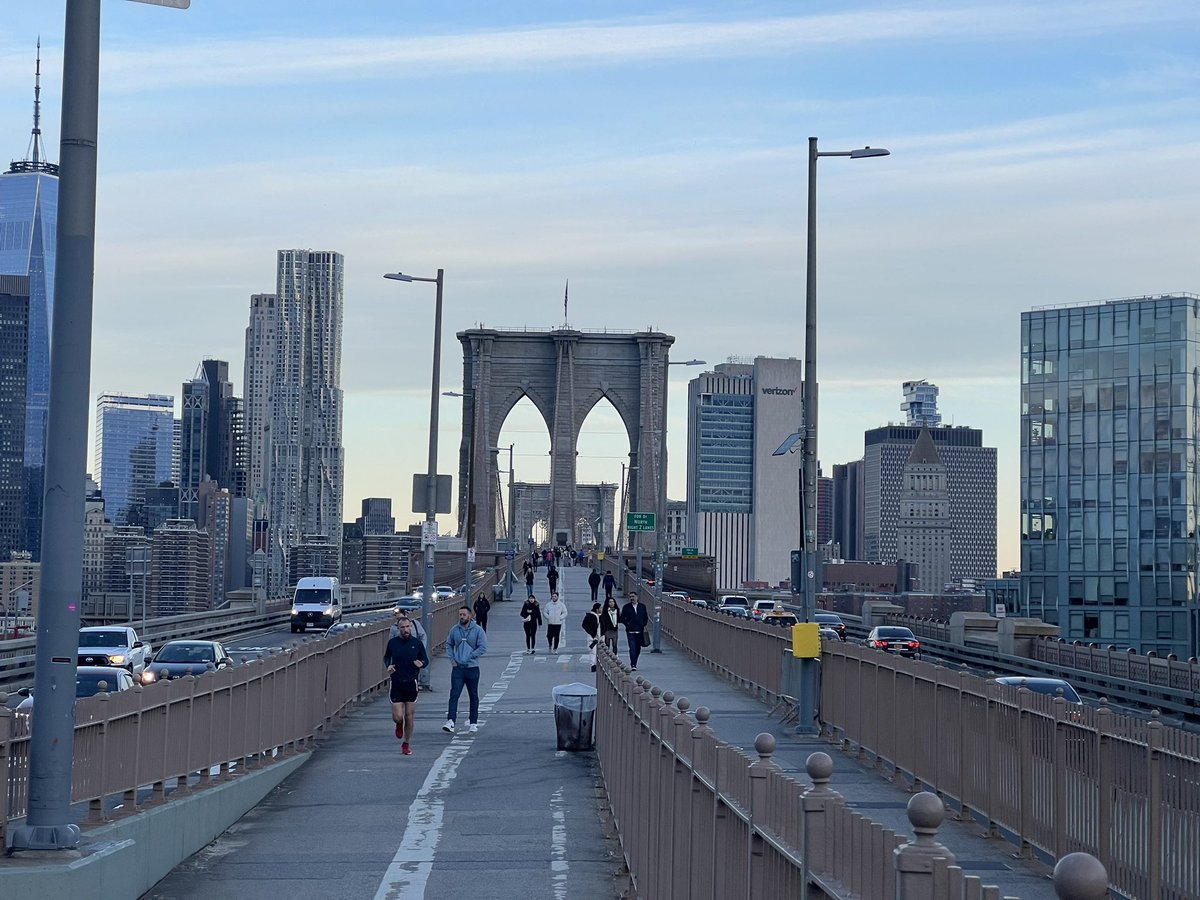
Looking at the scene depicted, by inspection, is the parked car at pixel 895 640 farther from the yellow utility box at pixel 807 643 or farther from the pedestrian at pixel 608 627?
the yellow utility box at pixel 807 643

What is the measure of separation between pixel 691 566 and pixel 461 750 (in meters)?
85.6

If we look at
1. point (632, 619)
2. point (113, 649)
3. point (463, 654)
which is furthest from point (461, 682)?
point (113, 649)

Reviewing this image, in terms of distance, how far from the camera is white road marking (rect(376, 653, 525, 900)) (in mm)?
12576

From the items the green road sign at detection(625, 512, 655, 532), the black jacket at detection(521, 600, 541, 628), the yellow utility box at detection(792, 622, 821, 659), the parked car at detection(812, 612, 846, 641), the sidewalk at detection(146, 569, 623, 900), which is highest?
the green road sign at detection(625, 512, 655, 532)

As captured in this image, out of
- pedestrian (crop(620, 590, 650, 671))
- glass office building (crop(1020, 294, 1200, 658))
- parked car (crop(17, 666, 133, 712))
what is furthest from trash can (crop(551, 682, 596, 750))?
glass office building (crop(1020, 294, 1200, 658))

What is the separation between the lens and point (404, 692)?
68.9 ft

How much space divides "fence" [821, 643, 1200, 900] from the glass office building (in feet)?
266

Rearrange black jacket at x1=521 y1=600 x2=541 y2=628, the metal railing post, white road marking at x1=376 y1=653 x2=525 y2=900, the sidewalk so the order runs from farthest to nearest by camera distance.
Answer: black jacket at x1=521 y1=600 x2=541 y2=628
the sidewalk
white road marking at x1=376 y1=653 x2=525 y2=900
the metal railing post

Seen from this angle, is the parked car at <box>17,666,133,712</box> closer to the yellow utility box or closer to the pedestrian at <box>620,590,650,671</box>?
the yellow utility box

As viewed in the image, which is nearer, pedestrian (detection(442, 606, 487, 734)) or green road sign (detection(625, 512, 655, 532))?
pedestrian (detection(442, 606, 487, 734))

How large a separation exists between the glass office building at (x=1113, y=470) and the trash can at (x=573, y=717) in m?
79.0

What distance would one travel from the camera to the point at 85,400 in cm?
1106

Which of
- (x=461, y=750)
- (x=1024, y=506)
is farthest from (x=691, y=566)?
(x=461, y=750)

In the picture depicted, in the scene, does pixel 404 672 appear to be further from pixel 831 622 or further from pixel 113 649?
pixel 831 622
